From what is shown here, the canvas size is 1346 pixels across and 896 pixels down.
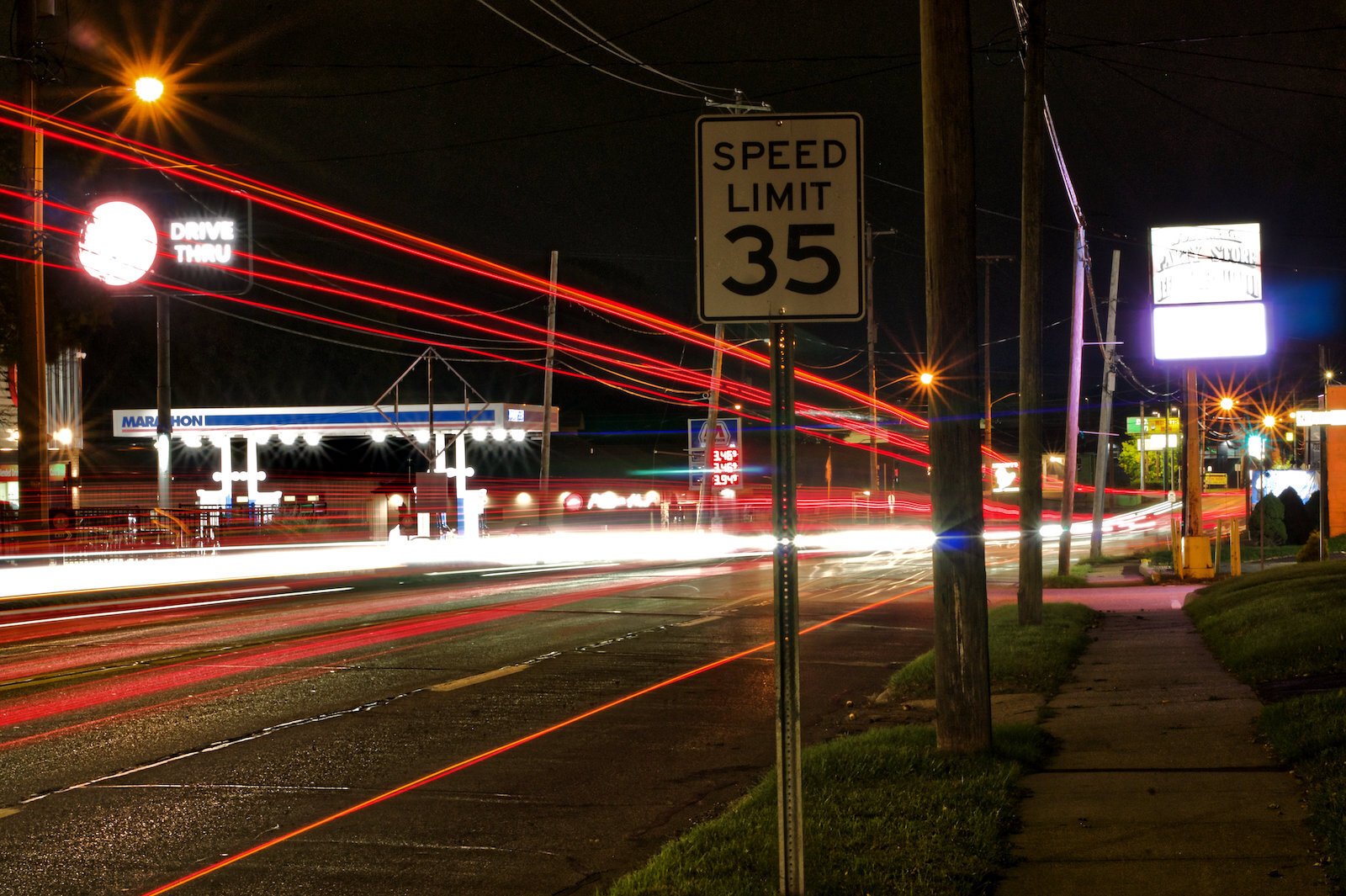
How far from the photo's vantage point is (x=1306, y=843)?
619cm

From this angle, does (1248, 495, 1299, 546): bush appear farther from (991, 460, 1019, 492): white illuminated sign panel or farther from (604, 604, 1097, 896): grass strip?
(604, 604, 1097, 896): grass strip

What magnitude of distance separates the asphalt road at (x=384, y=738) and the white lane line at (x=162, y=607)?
0.46 ft

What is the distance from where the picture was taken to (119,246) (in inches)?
1000

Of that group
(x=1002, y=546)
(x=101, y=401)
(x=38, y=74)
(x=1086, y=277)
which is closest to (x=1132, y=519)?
(x=1002, y=546)

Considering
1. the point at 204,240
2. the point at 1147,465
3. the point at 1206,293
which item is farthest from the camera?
the point at 1147,465

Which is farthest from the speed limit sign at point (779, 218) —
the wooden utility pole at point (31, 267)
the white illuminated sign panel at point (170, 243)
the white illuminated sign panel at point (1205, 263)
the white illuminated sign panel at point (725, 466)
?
the white illuminated sign panel at point (725, 466)

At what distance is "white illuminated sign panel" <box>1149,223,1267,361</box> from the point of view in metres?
34.4

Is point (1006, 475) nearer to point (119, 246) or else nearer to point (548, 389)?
point (119, 246)

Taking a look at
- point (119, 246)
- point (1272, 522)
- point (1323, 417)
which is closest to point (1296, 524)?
point (1272, 522)

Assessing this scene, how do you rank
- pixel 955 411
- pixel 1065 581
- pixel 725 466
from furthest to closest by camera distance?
pixel 725 466 < pixel 1065 581 < pixel 955 411

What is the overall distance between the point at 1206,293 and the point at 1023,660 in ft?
81.1

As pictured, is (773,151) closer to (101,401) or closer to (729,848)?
(729,848)

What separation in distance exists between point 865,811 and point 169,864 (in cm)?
368

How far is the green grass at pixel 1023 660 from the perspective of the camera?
12.3m
